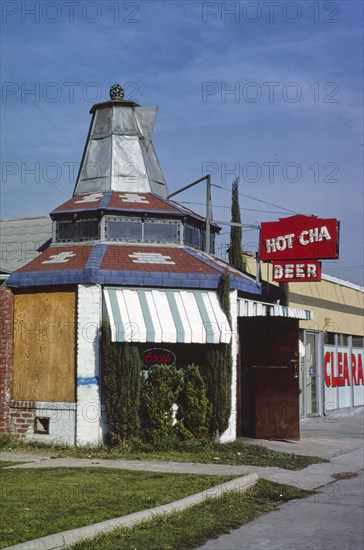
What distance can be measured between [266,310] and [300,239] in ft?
7.96

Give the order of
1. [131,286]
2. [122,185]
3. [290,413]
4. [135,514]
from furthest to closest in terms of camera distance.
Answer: [122,185] → [290,413] → [131,286] → [135,514]

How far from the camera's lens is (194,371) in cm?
1739

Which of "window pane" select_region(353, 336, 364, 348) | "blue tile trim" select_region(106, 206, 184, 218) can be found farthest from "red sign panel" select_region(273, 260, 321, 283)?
"window pane" select_region(353, 336, 364, 348)

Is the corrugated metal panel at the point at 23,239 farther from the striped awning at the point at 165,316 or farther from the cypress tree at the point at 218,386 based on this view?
the cypress tree at the point at 218,386

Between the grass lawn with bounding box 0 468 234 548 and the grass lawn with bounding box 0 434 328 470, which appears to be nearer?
the grass lawn with bounding box 0 468 234 548

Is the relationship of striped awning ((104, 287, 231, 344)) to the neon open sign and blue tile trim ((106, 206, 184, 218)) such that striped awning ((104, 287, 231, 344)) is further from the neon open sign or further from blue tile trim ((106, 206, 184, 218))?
blue tile trim ((106, 206, 184, 218))

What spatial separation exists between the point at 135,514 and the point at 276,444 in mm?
10155

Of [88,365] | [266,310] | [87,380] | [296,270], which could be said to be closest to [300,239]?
[296,270]

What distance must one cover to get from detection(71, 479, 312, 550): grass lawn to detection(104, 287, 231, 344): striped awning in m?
5.33

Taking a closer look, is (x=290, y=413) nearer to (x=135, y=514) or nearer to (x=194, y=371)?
(x=194, y=371)

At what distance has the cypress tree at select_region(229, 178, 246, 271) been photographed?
26245 millimetres

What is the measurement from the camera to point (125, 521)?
9000 millimetres

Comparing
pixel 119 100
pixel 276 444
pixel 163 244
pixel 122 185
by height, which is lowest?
pixel 276 444

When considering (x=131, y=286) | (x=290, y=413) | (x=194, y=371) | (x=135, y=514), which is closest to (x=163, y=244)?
(x=131, y=286)
